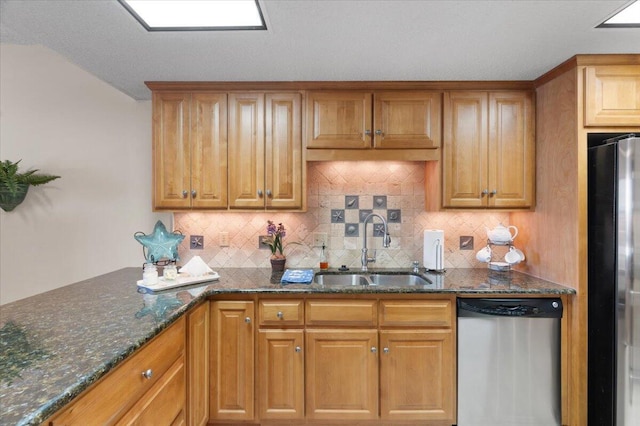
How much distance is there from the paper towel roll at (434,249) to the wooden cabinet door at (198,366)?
5.50ft

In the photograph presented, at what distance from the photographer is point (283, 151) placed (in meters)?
2.44

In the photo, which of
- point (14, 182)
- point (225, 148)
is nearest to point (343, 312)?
point (225, 148)

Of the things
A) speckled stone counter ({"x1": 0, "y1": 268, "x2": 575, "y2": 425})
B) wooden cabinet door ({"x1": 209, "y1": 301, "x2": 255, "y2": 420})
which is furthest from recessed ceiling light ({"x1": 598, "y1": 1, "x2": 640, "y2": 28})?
wooden cabinet door ({"x1": 209, "y1": 301, "x2": 255, "y2": 420})

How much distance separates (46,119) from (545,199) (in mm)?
4069

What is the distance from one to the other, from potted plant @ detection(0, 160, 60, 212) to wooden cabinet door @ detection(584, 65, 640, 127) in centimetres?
400

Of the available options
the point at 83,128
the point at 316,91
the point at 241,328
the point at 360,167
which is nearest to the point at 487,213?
the point at 360,167

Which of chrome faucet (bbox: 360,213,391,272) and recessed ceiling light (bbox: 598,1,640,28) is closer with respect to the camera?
recessed ceiling light (bbox: 598,1,640,28)

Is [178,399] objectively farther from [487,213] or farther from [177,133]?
[487,213]

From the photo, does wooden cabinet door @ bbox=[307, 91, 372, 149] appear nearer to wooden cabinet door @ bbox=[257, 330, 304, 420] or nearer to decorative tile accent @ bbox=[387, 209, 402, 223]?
decorative tile accent @ bbox=[387, 209, 402, 223]

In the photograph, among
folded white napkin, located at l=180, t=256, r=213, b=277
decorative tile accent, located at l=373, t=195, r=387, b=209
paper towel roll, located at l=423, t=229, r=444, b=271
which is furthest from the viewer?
decorative tile accent, located at l=373, t=195, r=387, b=209

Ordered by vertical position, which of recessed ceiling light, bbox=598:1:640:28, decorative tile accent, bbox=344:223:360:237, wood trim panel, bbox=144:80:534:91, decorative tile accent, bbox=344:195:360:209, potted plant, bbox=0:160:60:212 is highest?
recessed ceiling light, bbox=598:1:640:28

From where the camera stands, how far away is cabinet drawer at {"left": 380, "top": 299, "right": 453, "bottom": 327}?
207 cm

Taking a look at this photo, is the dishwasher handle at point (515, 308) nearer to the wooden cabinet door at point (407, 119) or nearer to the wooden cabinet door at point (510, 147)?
the wooden cabinet door at point (510, 147)

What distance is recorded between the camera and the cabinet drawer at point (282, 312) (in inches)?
82.3
